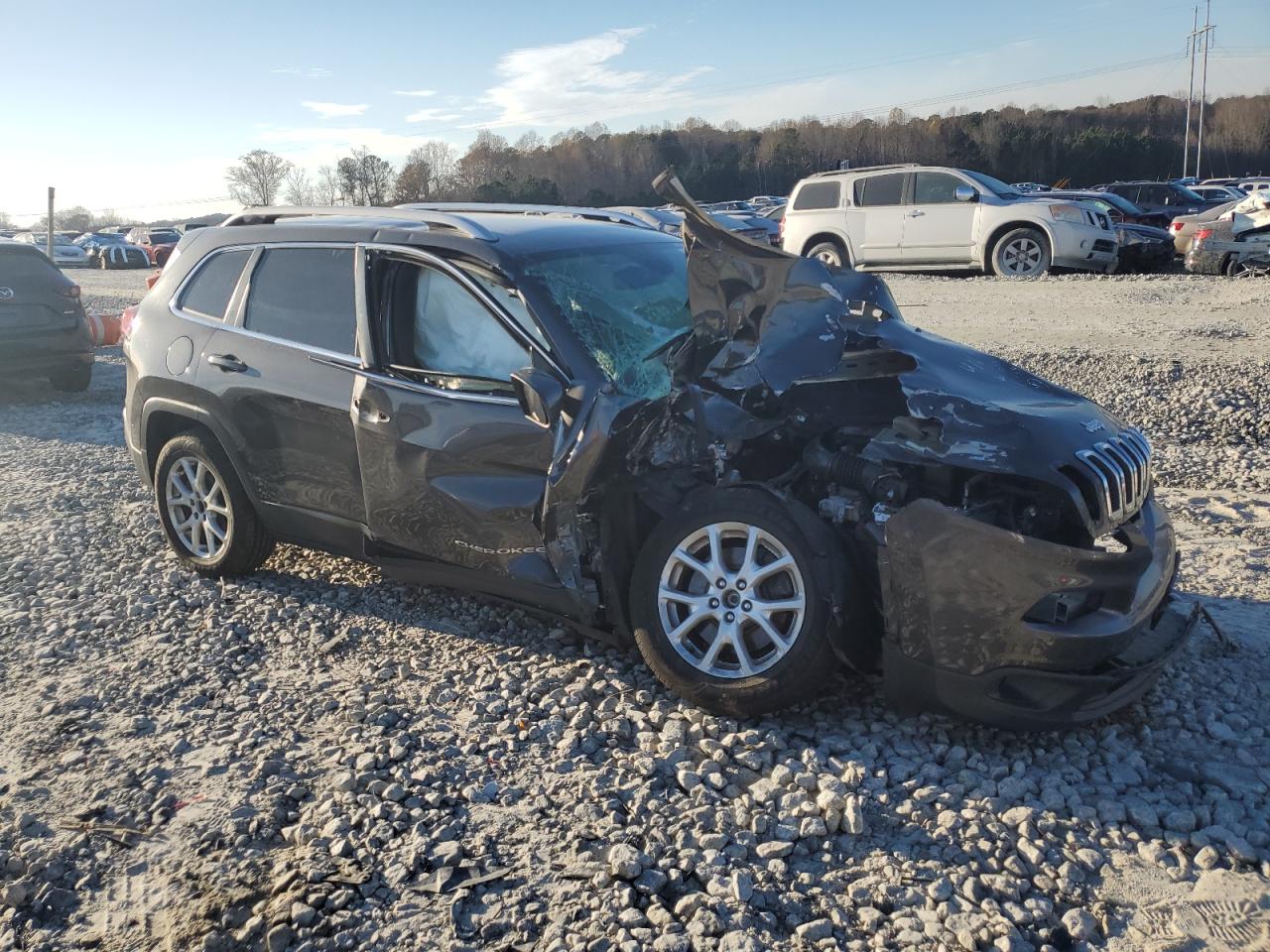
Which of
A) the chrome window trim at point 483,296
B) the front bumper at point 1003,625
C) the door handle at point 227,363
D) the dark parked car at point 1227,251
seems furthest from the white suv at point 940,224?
the front bumper at point 1003,625

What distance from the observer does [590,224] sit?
16.8ft

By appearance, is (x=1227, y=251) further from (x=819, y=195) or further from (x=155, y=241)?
(x=155, y=241)

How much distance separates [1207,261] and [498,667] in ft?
54.5

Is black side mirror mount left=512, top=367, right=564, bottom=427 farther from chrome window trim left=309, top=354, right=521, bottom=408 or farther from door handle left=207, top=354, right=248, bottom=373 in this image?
door handle left=207, top=354, right=248, bottom=373

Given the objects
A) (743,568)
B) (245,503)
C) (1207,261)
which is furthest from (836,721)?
(1207,261)

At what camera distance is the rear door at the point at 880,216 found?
1761 cm

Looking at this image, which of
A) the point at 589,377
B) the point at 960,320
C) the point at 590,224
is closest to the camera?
the point at 589,377

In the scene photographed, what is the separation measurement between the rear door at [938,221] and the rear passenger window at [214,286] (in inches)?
560

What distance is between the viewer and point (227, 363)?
5.13m

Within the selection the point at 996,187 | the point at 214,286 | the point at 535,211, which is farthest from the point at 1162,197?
the point at 214,286

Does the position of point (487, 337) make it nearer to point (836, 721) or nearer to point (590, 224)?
point (590, 224)

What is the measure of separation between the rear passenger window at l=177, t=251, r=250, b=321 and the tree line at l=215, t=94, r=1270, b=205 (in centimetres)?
4168

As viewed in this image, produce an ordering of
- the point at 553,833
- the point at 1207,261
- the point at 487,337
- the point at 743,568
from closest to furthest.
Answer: the point at 553,833 < the point at 743,568 < the point at 487,337 < the point at 1207,261

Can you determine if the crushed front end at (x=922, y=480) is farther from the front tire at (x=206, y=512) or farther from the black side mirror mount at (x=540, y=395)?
the front tire at (x=206, y=512)
